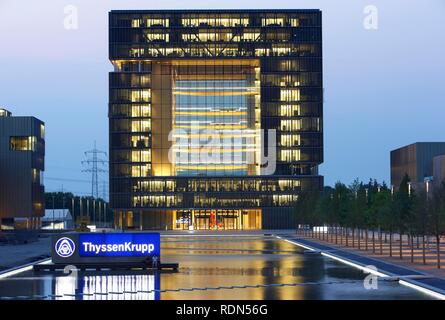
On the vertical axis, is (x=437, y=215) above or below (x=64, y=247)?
above

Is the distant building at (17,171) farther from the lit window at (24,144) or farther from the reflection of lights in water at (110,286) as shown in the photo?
the reflection of lights in water at (110,286)

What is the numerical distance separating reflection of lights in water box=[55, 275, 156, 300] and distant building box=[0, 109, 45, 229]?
425 feet

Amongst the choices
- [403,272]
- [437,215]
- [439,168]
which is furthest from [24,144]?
[403,272]

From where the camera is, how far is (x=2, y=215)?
177m

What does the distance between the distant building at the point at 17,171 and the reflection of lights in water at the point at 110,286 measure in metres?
130

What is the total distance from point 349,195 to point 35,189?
8550 cm

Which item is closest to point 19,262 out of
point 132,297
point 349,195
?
point 132,297

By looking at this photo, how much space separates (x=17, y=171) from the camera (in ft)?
580

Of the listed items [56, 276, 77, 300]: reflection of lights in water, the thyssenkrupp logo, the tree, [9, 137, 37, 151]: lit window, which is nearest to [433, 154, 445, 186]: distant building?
[9, 137, 37, 151]: lit window

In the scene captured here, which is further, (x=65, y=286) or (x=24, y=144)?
(x=24, y=144)

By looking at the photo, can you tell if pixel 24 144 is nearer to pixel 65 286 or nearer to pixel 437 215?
pixel 437 215

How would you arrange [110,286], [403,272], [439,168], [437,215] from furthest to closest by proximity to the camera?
1. [439,168]
2. [437,215]
3. [403,272]
4. [110,286]

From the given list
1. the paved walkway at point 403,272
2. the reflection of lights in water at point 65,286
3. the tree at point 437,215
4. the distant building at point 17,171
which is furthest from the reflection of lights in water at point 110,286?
the distant building at point 17,171

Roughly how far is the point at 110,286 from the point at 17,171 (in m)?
137
